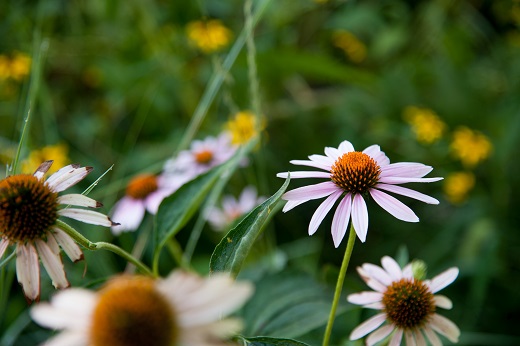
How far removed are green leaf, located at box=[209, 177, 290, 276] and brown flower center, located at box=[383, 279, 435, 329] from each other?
150 mm

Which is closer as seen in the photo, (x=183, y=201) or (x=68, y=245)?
(x=68, y=245)

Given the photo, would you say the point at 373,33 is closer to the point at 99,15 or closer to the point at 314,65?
the point at 314,65

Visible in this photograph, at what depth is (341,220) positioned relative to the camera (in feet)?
1.66

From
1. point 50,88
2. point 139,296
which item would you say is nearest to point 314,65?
point 50,88

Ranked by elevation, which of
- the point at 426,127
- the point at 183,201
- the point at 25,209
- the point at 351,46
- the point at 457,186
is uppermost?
the point at 351,46

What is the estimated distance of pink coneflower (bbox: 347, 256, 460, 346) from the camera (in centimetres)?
51

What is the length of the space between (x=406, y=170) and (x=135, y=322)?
319 mm

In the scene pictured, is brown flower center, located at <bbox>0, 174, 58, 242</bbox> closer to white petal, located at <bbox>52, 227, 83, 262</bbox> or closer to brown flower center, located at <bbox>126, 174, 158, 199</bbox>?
white petal, located at <bbox>52, 227, 83, 262</bbox>

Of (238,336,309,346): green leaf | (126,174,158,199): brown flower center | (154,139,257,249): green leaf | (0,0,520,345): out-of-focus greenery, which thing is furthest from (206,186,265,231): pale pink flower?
(238,336,309,346): green leaf

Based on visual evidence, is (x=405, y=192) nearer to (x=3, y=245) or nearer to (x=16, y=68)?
(x=3, y=245)

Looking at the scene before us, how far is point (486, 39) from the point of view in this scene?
1.80 metres

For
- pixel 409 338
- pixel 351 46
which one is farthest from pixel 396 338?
pixel 351 46

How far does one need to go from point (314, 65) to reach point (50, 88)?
933 mm

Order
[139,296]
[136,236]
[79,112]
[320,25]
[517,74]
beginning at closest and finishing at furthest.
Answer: [139,296]
[136,236]
[517,74]
[79,112]
[320,25]
